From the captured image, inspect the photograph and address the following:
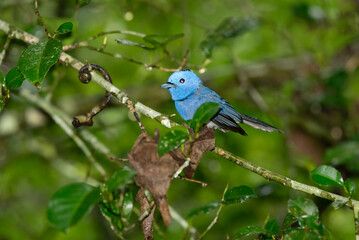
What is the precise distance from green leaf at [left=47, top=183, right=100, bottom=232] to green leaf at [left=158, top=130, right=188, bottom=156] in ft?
1.14

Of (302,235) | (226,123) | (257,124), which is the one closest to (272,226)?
(302,235)

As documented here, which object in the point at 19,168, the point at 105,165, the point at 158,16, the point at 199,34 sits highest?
the point at 158,16

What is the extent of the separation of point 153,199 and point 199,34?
5.20 m

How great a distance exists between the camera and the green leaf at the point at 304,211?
207 cm

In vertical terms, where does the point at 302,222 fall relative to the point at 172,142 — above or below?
below

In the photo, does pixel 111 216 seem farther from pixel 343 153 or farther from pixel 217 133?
pixel 217 133

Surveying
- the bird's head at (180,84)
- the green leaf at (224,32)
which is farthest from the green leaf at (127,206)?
the green leaf at (224,32)

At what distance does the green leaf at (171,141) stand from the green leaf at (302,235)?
2.21 ft

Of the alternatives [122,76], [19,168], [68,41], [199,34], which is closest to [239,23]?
[68,41]

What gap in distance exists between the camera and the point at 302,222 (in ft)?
6.81

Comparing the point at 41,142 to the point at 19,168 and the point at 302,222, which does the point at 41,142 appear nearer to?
the point at 19,168

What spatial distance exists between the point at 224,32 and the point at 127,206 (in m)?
2.53

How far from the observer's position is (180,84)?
3.54m

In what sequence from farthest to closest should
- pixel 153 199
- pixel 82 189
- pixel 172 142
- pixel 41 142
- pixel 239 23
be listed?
pixel 41 142
pixel 239 23
pixel 153 199
pixel 172 142
pixel 82 189
